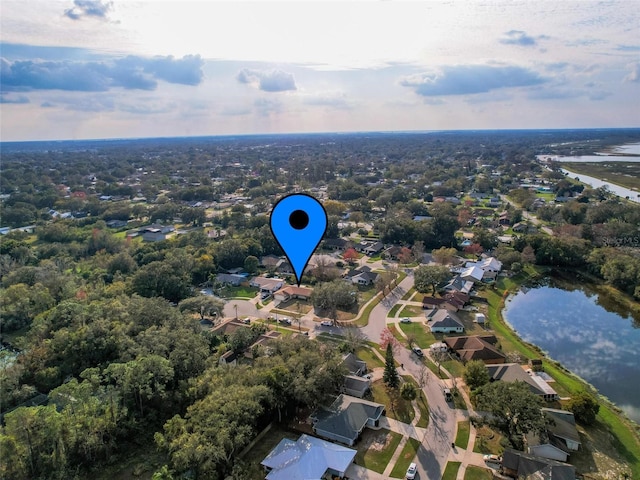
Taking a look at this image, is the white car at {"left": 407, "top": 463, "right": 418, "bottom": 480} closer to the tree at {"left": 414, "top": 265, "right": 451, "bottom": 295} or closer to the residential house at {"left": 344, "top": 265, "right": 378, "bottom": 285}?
the tree at {"left": 414, "top": 265, "right": 451, "bottom": 295}

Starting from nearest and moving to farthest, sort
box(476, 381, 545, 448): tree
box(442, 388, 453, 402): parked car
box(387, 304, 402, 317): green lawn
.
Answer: box(476, 381, 545, 448): tree < box(442, 388, 453, 402): parked car < box(387, 304, 402, 317): green lawn

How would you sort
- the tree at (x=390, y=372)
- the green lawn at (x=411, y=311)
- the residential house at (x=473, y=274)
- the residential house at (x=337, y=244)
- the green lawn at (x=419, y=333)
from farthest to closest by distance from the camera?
the residential house at (x=337, y=244)
the residential house at (x=473, y=274)
the green lawn at (x=411, y=311)
the green lawn at (x=419, y=333)
the tree at (x=390, y=372)

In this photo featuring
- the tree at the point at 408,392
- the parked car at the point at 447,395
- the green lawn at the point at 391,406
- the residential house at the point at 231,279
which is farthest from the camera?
the residential house at the point at 231,279

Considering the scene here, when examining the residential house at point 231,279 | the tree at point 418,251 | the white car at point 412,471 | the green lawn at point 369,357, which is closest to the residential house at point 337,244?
the tree at point 418,251

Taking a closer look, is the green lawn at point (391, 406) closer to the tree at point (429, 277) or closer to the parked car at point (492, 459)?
the parked car at point (492, 459)

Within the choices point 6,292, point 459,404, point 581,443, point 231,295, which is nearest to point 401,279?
point 231,295

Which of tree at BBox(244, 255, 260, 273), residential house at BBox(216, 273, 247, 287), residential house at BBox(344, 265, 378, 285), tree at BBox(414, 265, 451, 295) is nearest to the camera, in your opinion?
tree at BBox(414, 265, 451, 295)

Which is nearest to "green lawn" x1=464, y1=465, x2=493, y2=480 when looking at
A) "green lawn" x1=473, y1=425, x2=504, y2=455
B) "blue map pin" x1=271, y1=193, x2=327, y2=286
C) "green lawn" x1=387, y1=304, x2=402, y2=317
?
"green lawn" x1=473, y1=425, x2=504, y2=455
